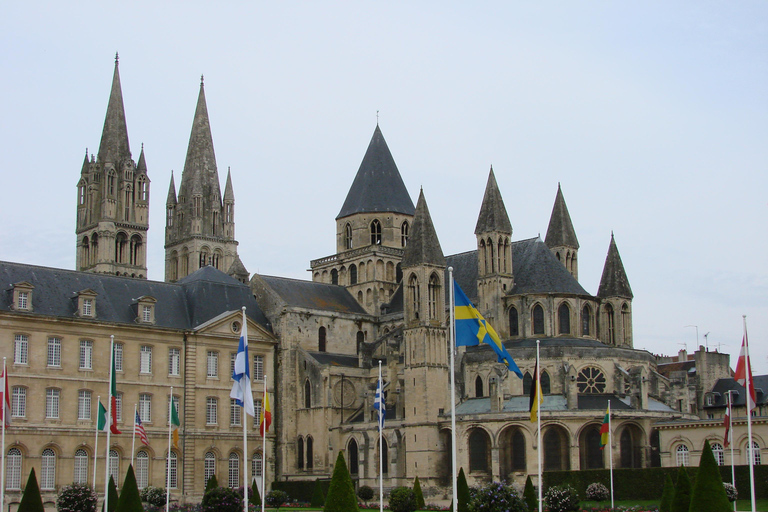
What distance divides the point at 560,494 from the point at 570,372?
18.3 metres

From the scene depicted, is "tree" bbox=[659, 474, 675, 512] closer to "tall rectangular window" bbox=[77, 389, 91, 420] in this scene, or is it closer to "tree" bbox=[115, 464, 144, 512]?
"tree" bbox=[115, 464, 144, 512]

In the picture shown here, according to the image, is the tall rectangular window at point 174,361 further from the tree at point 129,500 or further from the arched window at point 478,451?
the tree at point 129,500

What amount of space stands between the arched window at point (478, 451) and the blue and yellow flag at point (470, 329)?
31.7 m

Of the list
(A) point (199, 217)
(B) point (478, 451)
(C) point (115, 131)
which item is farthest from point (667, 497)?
(C) point (115, 131)

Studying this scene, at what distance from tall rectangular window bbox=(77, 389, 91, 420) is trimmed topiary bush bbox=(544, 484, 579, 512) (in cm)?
3061

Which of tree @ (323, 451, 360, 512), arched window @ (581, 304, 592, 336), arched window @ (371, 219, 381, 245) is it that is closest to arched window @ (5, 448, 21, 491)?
tree @ (323, 451, 360, 512)

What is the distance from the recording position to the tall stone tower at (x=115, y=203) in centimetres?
10912

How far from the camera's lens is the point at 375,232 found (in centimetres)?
8675

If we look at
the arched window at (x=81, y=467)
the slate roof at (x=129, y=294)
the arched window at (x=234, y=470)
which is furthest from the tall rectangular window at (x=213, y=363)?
the arched window at (x=81, y=467)

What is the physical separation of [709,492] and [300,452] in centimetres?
4445

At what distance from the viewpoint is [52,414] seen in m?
64.7

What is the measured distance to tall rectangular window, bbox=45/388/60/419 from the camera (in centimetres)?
6450

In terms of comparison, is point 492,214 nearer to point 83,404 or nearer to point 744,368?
point 83,404

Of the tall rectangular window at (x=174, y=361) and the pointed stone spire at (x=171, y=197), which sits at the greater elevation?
the pointed stone spire at (x=171, y=197)
